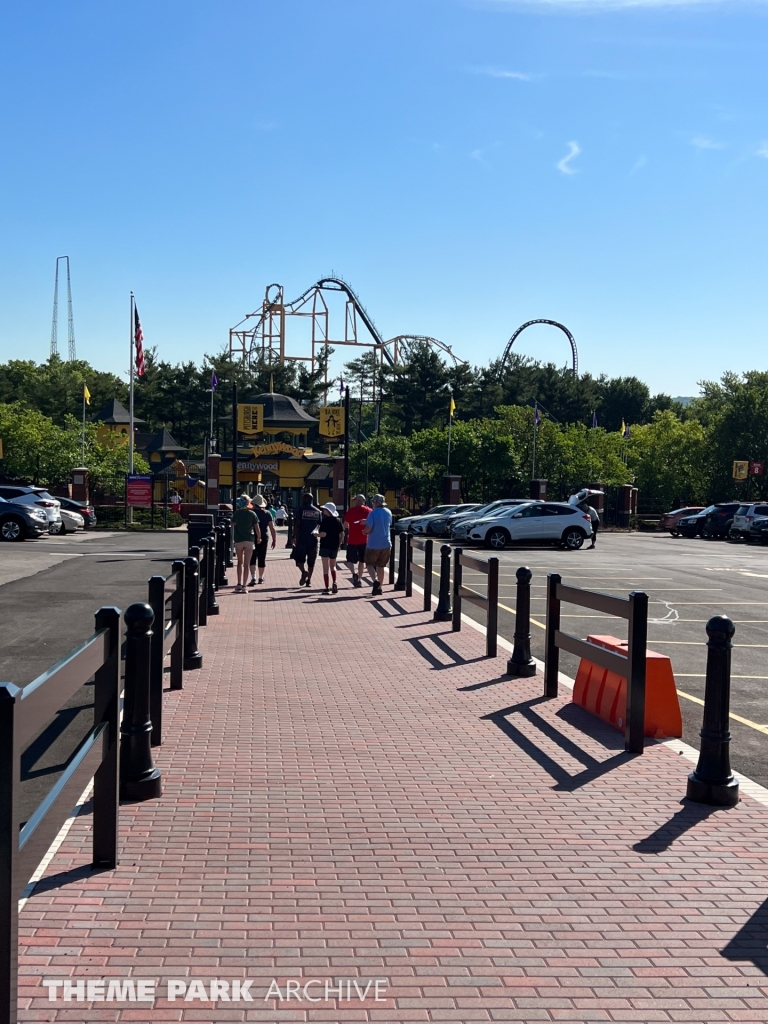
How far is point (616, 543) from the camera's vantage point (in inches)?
1651

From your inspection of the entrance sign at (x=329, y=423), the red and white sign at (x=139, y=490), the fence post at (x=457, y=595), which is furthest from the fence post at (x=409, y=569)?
the entrance sign at (x=329, y=423)

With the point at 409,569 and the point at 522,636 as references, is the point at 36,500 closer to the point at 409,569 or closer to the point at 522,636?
the point at 409,569

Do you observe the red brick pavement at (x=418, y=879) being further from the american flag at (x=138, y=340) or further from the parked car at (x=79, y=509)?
the american flag at (x=138, y=340)

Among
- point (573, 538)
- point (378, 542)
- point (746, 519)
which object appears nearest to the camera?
point (378, 542)

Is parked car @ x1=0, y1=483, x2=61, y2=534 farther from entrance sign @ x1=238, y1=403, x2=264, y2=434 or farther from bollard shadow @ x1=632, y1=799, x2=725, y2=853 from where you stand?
bollard shadow @ x1=632, y1=799, x2=725, y2=853

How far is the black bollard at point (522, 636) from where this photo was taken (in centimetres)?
997

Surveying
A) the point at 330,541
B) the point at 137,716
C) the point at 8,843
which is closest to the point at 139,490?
the point at 330,541

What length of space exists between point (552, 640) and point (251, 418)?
54420 mm

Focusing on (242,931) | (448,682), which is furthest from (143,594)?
(242,931)

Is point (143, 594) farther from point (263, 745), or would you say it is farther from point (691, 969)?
point (691, 969)

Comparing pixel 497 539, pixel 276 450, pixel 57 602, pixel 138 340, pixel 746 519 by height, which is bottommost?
pixel 57 602

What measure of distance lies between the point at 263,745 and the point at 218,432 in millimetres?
93849

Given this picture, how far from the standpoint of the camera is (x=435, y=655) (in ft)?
37.4

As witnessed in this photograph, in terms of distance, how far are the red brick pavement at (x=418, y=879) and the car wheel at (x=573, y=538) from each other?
90.6 feet
